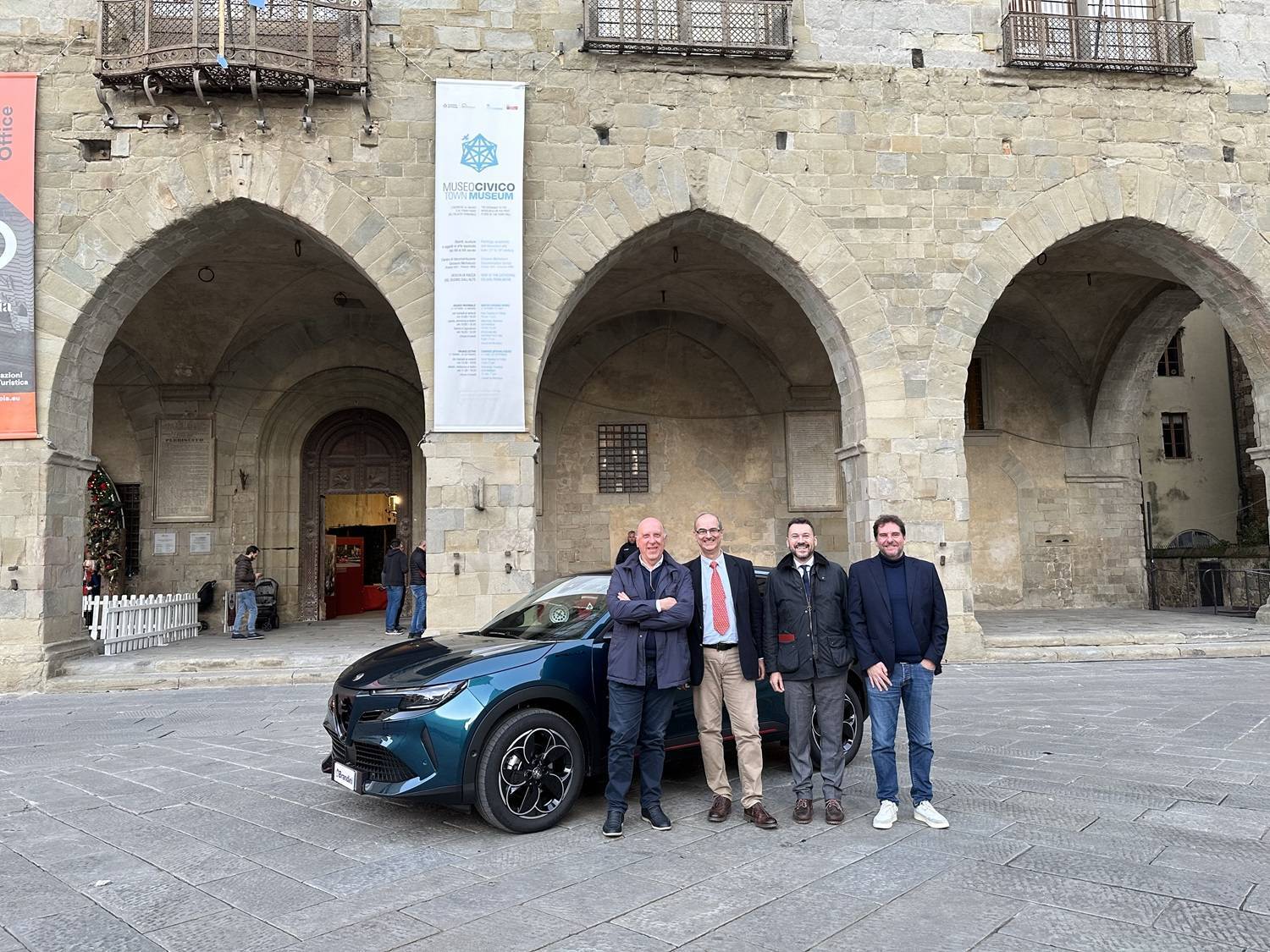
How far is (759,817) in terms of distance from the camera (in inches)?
176

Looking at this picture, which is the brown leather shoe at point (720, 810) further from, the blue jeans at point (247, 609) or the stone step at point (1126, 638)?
the blue jeans at point (247, 609)

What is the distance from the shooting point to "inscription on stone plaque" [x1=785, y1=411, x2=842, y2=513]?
17.0 meters

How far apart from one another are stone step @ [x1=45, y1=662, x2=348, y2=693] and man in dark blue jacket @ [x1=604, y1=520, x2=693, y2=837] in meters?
6.51

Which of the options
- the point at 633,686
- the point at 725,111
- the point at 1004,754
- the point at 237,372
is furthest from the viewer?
the point at 237,372

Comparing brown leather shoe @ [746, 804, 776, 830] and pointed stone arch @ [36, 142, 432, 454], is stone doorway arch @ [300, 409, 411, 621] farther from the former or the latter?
brown leather shoe @ [746, 804, 776, 830]

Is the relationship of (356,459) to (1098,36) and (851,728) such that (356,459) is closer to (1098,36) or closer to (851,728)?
(851,728)

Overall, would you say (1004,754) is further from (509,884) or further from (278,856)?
(278,856)

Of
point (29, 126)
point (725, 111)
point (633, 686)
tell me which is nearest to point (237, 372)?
point (29, 126)

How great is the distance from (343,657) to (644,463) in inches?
320

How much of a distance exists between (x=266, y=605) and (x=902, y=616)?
13277 mm

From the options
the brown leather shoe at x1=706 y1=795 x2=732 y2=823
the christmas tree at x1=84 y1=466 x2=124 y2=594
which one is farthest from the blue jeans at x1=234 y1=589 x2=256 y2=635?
the brown leather shoe at x1=706 y1=795 x2=732 y2=823

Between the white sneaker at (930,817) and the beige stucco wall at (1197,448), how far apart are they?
67.1 ft

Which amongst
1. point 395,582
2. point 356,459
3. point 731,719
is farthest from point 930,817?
point 356,459

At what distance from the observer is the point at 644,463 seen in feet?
57.2
